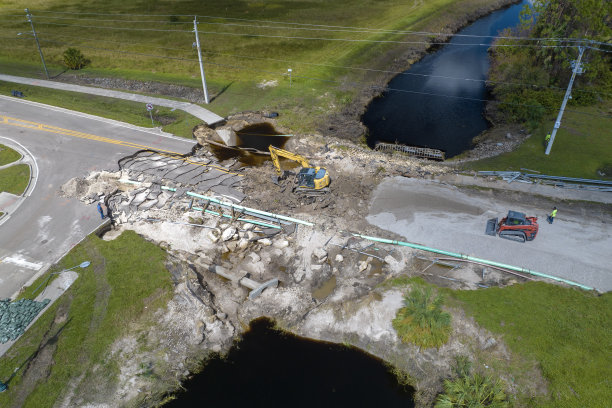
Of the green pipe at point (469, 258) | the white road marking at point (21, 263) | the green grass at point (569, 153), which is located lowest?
the white road marking at point (21, 263)

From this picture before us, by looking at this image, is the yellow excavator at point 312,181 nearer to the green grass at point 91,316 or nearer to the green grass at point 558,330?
the green grass at point 91,316

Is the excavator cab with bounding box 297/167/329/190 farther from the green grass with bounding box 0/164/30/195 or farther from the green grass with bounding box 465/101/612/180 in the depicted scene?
the green grass with bounding box 0/164/30/195

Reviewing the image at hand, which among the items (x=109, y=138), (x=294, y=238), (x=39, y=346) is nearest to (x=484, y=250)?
(x=294, y=238)

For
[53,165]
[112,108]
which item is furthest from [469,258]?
[112,108]

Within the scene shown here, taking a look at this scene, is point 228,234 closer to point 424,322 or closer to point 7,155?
point 424,322

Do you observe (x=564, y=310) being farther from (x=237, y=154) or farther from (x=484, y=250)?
(x=237, y=154)

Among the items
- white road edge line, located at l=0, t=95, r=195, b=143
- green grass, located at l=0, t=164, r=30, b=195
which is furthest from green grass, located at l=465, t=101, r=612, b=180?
green grass, located at l=0, t=164, r=30, b=195

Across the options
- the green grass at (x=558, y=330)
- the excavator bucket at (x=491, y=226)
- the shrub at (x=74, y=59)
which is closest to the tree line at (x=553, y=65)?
the excavator bucket at (x=491, y=226)
